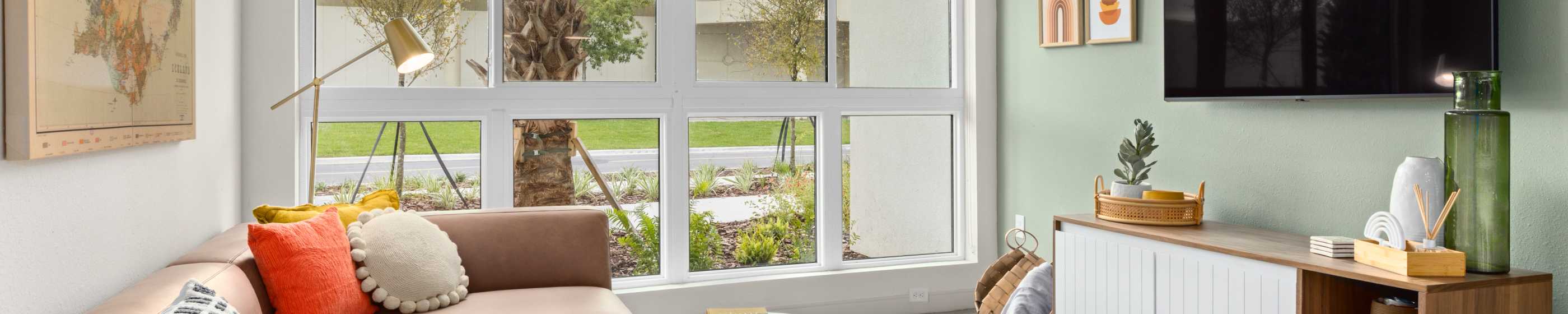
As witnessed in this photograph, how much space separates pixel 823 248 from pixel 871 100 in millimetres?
701

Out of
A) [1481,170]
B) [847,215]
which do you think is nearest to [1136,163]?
[1481,170]

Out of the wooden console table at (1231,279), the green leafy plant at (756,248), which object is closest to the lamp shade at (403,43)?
the green leafy plant at (756,248)

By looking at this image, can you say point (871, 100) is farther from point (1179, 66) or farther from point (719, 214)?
point (1179, 66)

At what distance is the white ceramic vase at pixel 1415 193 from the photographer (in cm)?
215

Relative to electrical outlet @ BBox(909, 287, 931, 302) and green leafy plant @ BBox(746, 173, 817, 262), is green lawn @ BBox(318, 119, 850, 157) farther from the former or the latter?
electrical outlet @ BBox(909, 287, 931, 302)

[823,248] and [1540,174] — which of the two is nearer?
[1540,174]

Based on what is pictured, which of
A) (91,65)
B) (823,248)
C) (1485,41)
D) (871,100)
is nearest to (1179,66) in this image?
(1485,41)

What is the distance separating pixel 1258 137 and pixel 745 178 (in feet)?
6.61

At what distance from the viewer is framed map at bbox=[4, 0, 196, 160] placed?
1.55m

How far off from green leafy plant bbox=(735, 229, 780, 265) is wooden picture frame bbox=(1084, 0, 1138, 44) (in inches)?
62.4

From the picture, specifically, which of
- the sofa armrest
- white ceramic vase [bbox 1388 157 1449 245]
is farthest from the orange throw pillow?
white ceramic vase [bbox 1388 157 1449 245]

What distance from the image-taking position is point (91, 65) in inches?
71.4

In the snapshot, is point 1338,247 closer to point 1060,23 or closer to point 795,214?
point 1060,23

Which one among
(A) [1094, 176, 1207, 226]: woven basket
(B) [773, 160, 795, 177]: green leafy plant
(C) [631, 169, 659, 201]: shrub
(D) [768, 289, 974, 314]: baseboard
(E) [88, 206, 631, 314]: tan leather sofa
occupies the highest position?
(B) [773, 160, 795, 177]: green leafy plant
